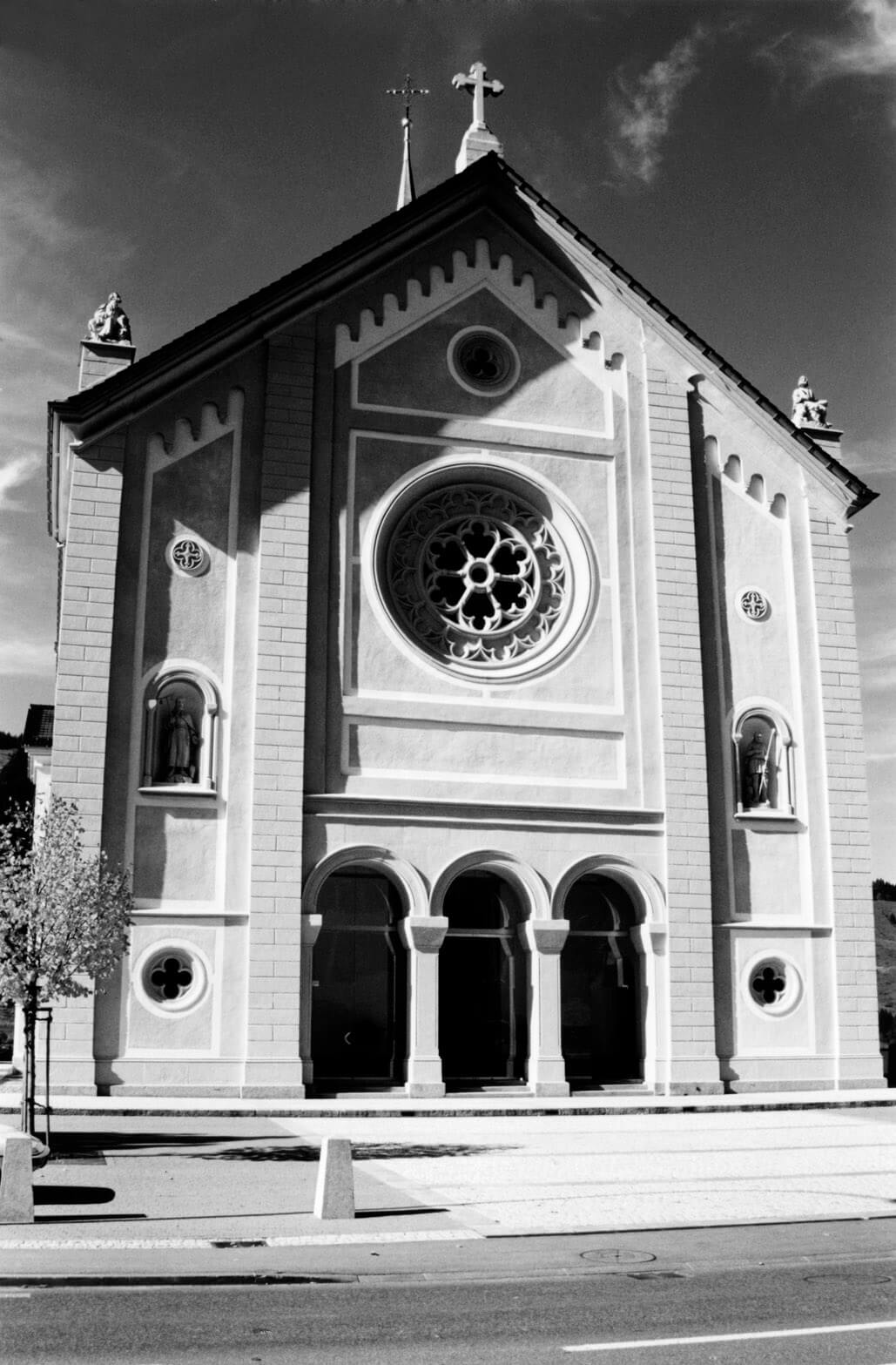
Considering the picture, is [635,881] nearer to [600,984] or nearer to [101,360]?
[600,984]

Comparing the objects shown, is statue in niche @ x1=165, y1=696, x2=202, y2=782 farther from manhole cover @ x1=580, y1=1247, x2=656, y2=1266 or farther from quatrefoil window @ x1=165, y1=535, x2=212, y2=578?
manhole cover @ x1=580, y1=1247, x2=656, y2=1266

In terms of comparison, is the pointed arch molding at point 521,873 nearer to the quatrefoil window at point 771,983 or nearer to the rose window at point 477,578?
the rose window at point 477,578

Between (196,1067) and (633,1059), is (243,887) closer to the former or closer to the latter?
(196,1067)

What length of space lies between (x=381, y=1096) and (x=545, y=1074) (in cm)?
317

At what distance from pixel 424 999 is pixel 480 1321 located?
1742cm

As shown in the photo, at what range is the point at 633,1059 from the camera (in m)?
28.5

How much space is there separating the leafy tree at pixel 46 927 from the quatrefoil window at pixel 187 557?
9.24 m

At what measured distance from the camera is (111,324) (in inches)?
1122

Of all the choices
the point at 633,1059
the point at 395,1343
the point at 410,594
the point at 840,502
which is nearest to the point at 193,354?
the point at 410,594

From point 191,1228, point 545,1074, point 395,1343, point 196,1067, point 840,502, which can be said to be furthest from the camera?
point 840,502

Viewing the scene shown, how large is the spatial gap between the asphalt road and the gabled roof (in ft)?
65.2

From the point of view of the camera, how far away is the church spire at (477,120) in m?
32.7

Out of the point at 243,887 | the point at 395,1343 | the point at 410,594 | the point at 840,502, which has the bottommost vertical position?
the point at 395,1343

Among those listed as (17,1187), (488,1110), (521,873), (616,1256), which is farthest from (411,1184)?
(521,873)
